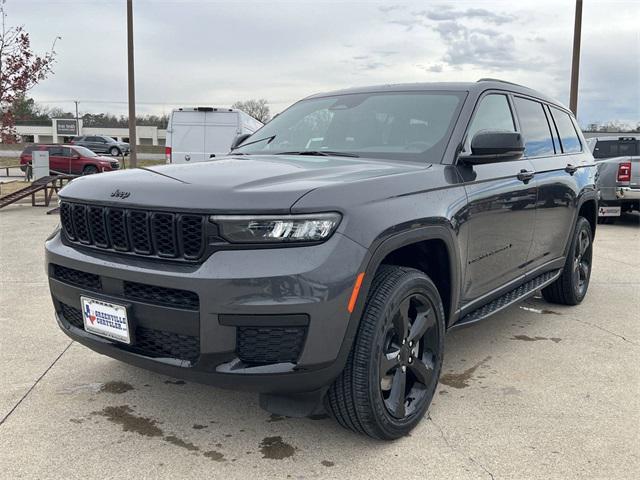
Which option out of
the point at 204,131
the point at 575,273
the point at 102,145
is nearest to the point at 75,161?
the point at 204,131

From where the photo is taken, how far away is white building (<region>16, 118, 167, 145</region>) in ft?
260

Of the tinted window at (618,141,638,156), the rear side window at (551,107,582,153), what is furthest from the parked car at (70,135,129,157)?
the rear side window at (551,107,582,153)

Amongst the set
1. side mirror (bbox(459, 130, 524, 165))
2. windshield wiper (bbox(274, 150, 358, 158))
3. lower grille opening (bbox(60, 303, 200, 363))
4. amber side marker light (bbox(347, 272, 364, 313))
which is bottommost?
lower grille opening (bbox(60, 303, 200, 363))

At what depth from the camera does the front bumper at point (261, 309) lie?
7.62 feet

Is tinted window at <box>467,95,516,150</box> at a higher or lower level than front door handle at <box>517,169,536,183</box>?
higher

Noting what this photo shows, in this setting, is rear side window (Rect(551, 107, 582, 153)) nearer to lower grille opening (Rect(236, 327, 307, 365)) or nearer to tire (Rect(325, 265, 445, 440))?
tire (Rect(325, 265, 445, 440))

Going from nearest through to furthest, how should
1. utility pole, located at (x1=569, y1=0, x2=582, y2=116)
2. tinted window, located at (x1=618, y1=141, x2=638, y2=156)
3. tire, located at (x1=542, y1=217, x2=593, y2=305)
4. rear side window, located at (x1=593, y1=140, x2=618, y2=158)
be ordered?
1. tire, located at (x1=542, y1=217, x2=593, y2=305)
2. tinted window, located at (x1=618, y1=141, x2=638, y2=156)
3. rear side window, located at (x1=593, y1=140, x2=618, y2=158)
4. utility pole, located at (x1=569, y1=0, x2=582, y2=116)

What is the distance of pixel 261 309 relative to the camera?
2.32 meters

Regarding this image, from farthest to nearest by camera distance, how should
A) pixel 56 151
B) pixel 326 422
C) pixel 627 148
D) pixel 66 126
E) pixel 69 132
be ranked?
pixel 69 132, pixel 66 126, pixel 56 151, pixel 627 148, pixel 326 422

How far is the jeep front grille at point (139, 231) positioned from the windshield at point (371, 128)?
4.43 feet

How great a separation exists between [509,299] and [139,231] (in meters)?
2.57

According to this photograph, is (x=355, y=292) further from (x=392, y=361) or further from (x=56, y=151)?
(x=56, y=151)

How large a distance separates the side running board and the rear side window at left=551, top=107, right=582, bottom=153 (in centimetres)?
112

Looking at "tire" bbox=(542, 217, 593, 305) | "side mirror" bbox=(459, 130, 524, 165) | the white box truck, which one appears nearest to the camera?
"side mirror" bbox=(459, 130, 524, 165)
